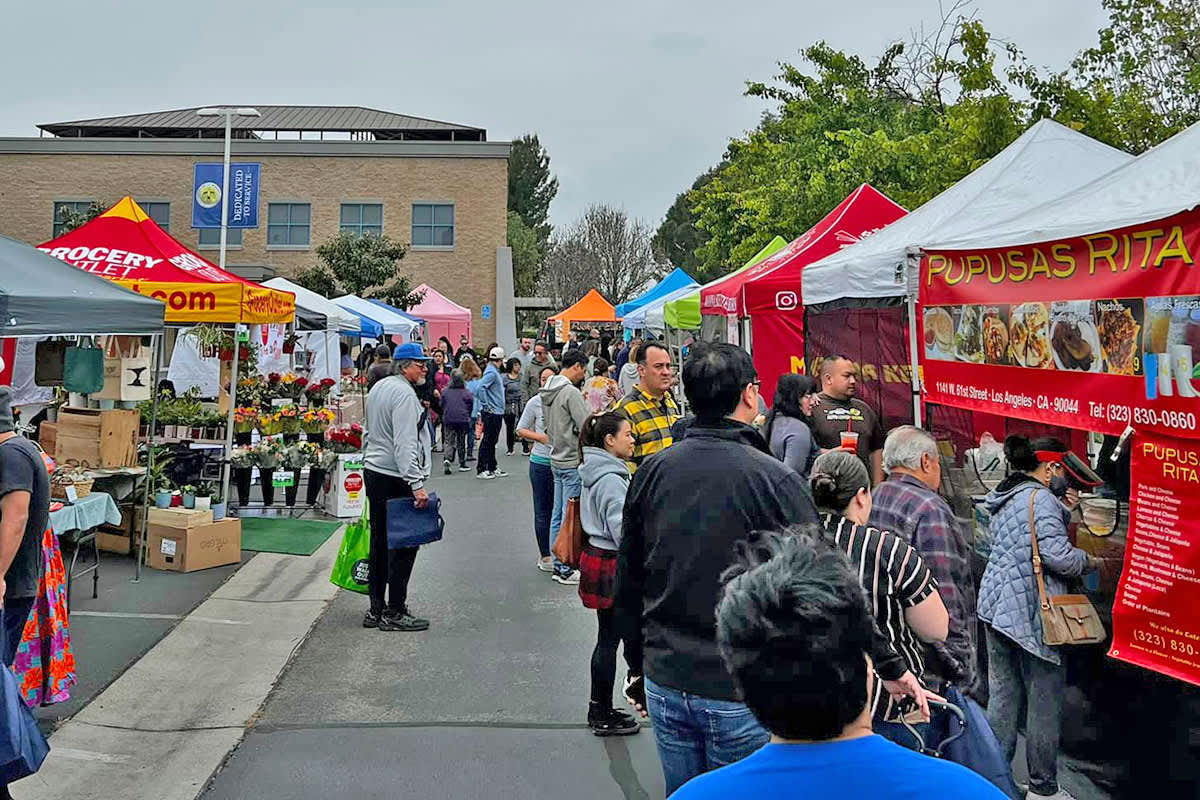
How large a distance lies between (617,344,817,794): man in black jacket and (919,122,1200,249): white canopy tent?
169 cm

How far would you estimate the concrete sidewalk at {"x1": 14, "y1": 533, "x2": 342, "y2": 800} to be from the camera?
477cm

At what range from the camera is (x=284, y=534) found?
35.6 feet

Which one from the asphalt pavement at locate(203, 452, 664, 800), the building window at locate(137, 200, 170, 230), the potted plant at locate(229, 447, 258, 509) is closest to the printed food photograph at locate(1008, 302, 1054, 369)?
the asphalt pavement at locate(203, 452, 664, 800)

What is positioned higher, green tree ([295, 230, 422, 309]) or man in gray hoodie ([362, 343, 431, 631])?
green tree ([295, 230, 422, 309])

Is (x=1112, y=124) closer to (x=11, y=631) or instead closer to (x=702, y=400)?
Result: (x=702, y=400)

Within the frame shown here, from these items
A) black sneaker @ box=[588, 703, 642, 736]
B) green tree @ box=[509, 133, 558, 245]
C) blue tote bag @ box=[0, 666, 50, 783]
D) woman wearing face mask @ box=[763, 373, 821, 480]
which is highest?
green tree @ box=[509, 133, 558, 245]

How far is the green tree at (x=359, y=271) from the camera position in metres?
36.0

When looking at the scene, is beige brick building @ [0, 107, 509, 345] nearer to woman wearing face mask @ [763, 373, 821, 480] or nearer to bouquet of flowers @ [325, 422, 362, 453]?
bouquet of flowers @ [325, 422, 362, 453]

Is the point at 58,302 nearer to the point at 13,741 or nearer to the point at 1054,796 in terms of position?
the point at 13,741

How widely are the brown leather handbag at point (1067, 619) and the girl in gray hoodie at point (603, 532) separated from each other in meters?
1.98

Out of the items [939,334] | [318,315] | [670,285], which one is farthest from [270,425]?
[670,285]

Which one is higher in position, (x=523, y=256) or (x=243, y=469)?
(x=523, y=256)

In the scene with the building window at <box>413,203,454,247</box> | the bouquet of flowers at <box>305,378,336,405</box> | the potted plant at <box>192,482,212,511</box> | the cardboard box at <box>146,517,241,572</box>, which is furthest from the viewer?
the building window at <box>413,203,454,247</box>

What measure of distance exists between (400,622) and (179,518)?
9.54ft
